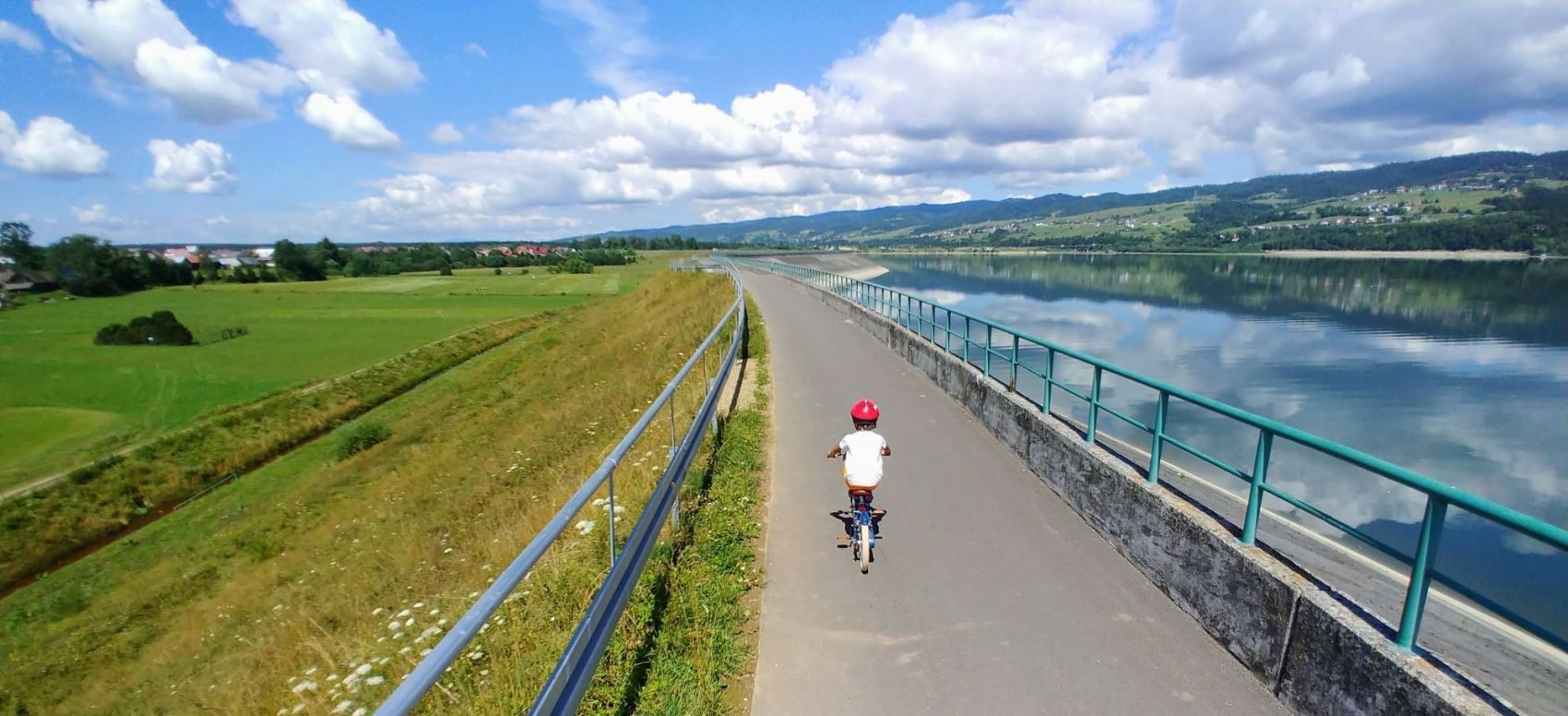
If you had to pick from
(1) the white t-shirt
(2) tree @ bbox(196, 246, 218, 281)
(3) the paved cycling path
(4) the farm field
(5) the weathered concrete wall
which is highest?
(1) the white t-shirt

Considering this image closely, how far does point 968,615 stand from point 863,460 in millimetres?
1514

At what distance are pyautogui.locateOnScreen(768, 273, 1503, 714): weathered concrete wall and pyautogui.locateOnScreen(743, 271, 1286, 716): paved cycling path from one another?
14cm

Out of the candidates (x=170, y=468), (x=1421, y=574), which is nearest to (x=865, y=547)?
(x=1421, y=574)

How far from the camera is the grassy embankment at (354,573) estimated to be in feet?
20.2

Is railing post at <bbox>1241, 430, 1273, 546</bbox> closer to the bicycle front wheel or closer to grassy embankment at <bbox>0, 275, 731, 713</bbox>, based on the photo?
the bicycle front wheel

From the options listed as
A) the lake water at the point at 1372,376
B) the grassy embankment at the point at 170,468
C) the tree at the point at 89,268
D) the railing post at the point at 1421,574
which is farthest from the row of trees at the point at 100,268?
the railing post at the point at 1421,574

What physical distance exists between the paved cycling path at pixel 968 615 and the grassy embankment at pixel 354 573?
1688 millimetres

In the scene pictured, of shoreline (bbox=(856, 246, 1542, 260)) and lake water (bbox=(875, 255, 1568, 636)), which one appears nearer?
lake water (bbox=(875, 255, 1568, 636))

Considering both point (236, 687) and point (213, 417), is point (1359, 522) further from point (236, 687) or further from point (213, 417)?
point (213, 417)

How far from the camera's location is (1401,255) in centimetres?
13100

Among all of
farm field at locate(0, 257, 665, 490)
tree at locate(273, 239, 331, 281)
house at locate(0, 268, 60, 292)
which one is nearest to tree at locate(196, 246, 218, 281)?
tree at locate(273, 239, 331, 281)

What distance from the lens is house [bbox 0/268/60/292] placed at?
300ft

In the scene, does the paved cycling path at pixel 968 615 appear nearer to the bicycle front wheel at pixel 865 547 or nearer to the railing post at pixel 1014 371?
the bicycle front wheel at pixel 865 547

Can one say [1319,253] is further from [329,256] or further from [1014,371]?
[329,256]
